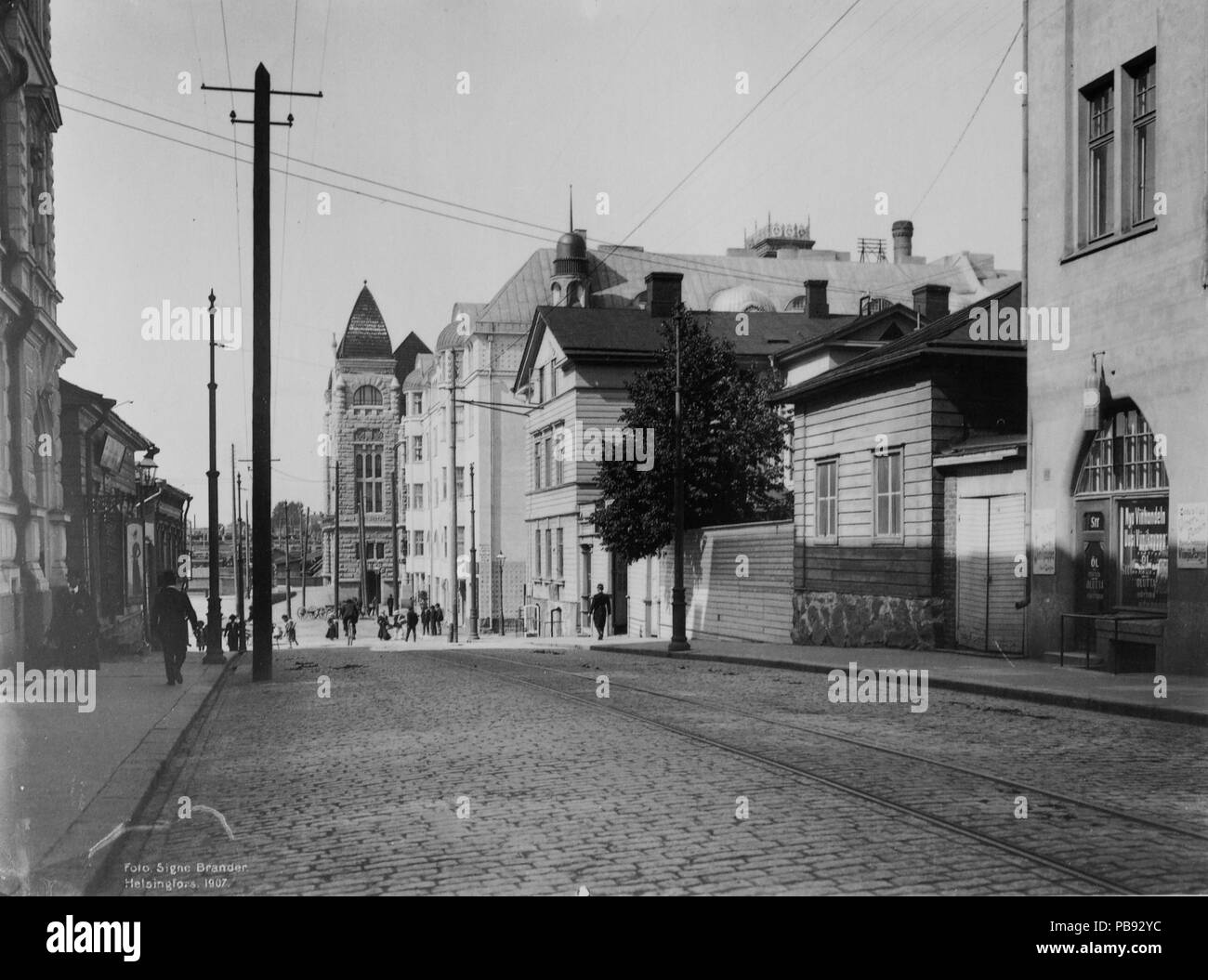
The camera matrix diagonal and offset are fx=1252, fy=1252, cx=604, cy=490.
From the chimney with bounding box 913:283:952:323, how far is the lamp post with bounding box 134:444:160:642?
2278 cm

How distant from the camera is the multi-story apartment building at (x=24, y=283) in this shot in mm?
7516

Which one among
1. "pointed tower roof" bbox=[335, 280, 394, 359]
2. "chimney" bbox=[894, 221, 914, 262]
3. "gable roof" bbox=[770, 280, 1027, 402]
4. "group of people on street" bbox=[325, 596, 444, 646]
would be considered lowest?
"group of people on street" bbox=[325, 596, 444, 646]

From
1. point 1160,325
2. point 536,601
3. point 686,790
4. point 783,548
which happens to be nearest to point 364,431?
point 536,601

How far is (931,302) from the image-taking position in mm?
37469

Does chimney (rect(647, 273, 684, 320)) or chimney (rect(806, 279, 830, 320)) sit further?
chimney (rect(806, 279, 830, 320))

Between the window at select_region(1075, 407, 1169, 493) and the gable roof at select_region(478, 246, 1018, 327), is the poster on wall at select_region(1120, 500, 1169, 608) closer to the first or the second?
the window at select_region(1075, 407, 1169, 493)

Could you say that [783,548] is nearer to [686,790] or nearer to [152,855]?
[686,790]

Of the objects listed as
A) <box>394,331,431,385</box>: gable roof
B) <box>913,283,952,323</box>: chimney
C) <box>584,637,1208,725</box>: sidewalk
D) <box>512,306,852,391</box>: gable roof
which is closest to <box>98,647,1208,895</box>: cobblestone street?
<box>584,637,1208,725</box>: sidewalk

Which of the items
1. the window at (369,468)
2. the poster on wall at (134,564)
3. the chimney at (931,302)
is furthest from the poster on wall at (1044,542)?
the window at (369,468)

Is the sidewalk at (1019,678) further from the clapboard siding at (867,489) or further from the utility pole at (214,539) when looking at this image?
the utility pole at (214,539)

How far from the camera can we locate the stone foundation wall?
873 inches

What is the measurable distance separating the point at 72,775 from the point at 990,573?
15604 mm

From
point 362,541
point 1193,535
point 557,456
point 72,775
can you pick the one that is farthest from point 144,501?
point 362,541

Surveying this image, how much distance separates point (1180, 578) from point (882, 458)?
9294mm
